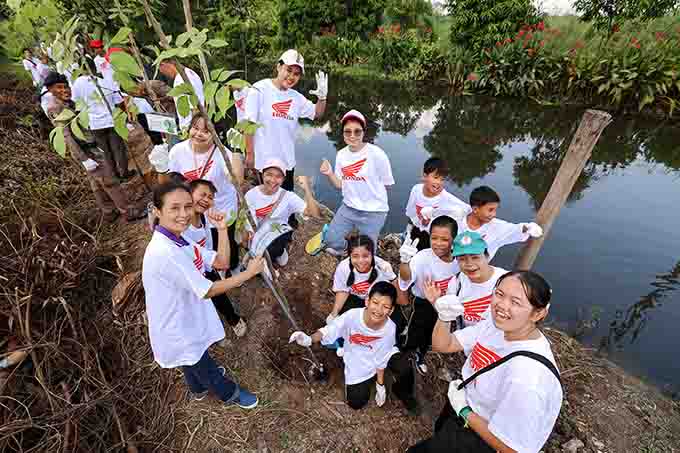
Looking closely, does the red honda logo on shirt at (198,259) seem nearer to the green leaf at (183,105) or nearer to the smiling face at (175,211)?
the smiling face at (175,211)

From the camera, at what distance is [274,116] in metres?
3.66

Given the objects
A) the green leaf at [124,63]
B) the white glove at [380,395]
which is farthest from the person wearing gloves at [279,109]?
the white glove at [380,395]

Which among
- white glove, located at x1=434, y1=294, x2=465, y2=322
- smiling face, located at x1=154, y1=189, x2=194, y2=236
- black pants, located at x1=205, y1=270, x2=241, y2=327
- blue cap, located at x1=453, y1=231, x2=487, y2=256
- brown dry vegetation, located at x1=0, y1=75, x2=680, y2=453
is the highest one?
smiling face, located at x1=154, y1=189, x2=194, y2=236

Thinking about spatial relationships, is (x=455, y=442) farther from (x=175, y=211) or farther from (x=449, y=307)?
(x=175, y=211)

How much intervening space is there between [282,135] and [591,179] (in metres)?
7.41

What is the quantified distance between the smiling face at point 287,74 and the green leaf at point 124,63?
2.55 m

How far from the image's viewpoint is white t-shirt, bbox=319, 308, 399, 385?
254 cm

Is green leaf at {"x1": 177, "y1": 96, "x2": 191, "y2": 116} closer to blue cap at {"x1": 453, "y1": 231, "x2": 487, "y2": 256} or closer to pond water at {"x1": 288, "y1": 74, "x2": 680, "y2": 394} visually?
blue cap at {"x1": 453, "y1": 231, "x2": 487, "y2": 256}

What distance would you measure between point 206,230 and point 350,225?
1633mm

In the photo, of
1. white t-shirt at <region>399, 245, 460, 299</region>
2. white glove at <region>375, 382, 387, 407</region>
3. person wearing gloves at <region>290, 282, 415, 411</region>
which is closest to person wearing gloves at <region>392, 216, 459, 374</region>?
white t-shirt at <region>399, 245, 460, 299</region>

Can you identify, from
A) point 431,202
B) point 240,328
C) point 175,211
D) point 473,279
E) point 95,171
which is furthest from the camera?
point 95,171

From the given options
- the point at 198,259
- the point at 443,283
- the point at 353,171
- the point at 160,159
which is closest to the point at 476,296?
the point at 443,283

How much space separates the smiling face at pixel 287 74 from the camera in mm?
3404

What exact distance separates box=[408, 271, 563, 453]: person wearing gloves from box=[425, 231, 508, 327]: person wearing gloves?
434mm
